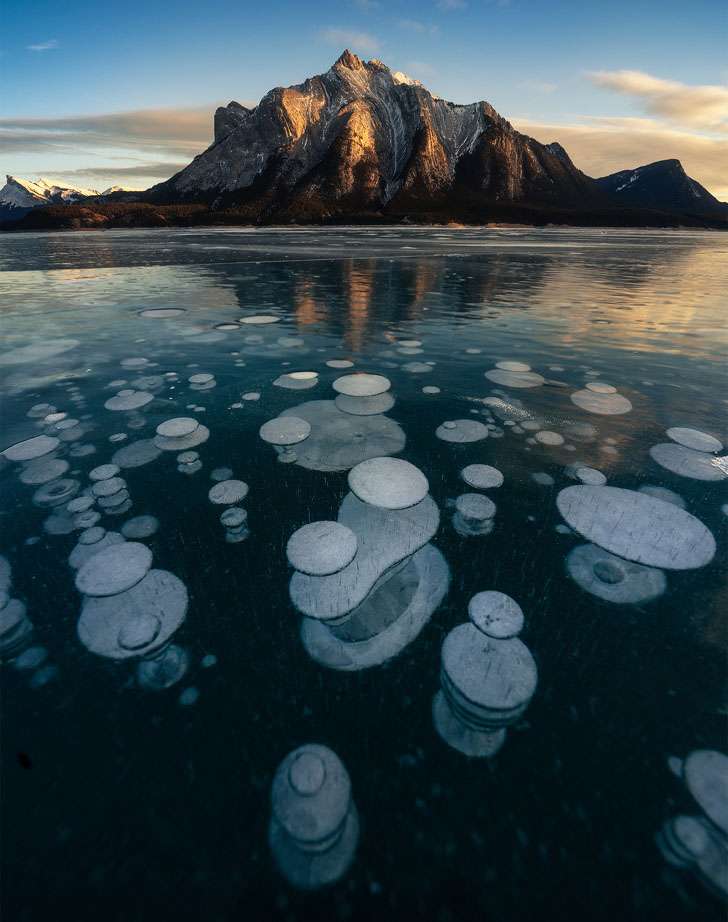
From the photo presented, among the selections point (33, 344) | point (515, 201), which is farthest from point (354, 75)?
point (33, 344)

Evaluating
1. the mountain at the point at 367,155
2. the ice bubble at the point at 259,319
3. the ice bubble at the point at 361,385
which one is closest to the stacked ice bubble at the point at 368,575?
the ice bubble at the point at 361,385

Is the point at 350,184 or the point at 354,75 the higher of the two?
the point at 354,75

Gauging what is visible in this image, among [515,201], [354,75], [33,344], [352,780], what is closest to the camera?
[352,780]

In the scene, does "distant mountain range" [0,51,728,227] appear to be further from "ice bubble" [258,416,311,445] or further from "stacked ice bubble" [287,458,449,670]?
"stacked ice bubble" [287,458,449,670]

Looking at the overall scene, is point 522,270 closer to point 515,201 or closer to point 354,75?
point 515,201

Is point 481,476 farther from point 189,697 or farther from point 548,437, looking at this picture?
point 189,697

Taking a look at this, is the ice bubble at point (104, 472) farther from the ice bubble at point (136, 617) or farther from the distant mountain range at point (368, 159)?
the distant mountain range at point (368, 159)

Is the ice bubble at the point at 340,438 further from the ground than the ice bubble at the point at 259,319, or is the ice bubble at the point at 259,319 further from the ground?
the ice bubble at the point at 340,438
